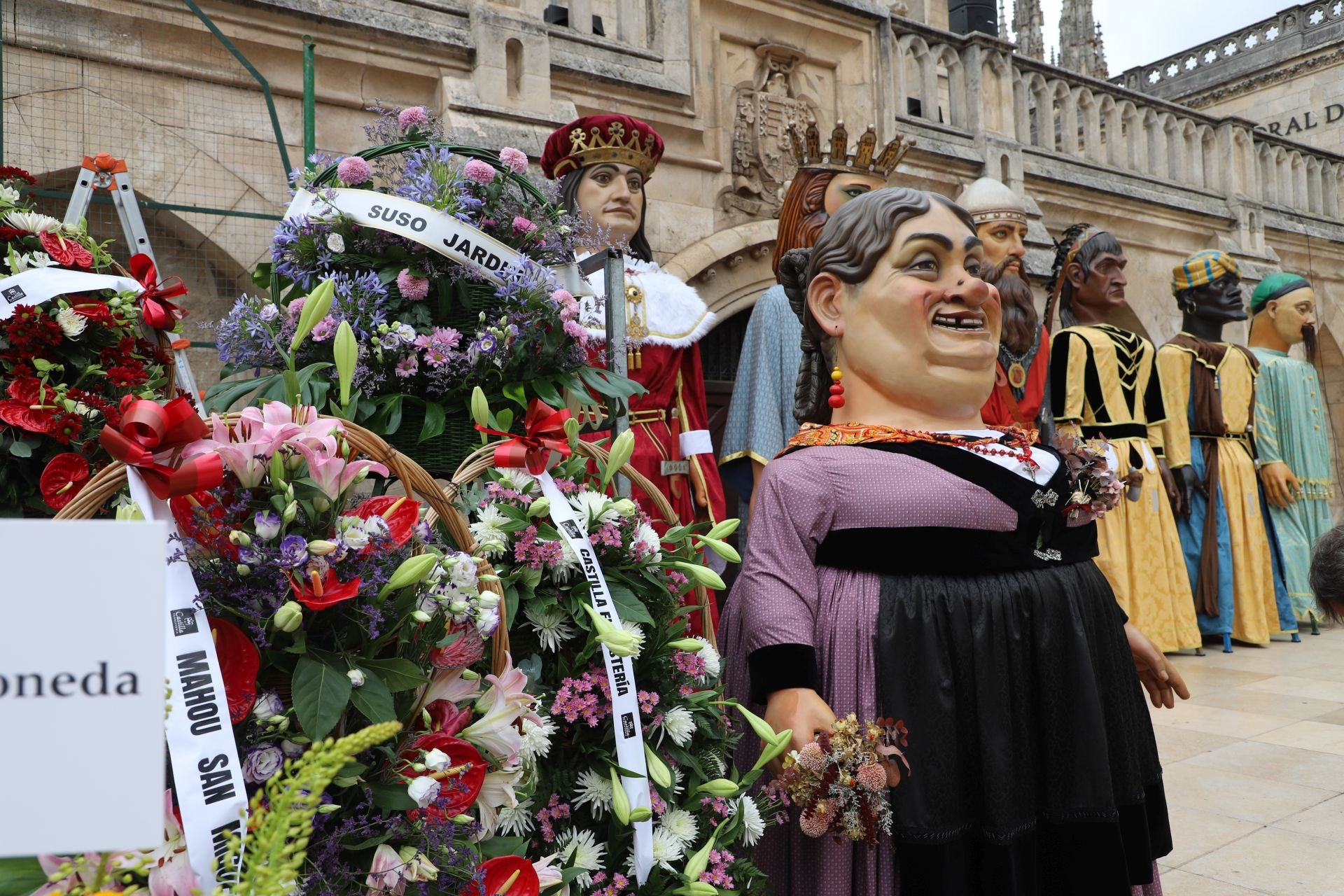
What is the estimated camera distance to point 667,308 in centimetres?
327

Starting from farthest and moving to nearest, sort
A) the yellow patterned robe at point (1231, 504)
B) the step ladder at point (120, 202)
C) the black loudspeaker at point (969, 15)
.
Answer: the black loudspeaker at point (969, 15)
the yellow patterned robe at point (1231, 504)
the step ladder at point (120, 202)

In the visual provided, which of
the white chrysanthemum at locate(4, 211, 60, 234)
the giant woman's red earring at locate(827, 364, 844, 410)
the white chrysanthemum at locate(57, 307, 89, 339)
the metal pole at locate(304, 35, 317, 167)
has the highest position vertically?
the metal pole at locate(304, 35, 317, 167)

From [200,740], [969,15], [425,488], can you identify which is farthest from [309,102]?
[969,15]

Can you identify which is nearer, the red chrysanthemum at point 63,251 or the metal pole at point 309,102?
the red chrysanthemum at point 63,251

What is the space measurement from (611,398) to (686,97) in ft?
12.4

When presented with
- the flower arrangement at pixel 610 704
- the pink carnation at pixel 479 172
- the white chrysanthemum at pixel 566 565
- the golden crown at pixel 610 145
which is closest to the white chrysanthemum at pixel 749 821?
the flower arrangement at pixel 610 704

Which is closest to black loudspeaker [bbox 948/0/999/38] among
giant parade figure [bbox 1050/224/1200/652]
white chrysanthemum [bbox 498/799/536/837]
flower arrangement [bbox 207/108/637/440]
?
giant parade figure [bbox 1050/224/1200/652]

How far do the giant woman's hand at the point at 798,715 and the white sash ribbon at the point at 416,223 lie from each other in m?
0.90

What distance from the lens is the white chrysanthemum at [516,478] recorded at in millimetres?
1650

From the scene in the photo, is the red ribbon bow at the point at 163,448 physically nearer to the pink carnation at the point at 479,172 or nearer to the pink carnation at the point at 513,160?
the pink carnation at the point at 479,172

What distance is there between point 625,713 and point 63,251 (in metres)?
1.43

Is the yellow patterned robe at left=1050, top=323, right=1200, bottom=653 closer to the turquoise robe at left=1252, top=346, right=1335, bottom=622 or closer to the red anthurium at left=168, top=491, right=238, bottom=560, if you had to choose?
the turquoise robe at left=1252, top=346, right=1335, bottom=622

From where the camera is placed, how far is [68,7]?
12.8ft

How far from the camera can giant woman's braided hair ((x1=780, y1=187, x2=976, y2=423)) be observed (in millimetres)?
2217
